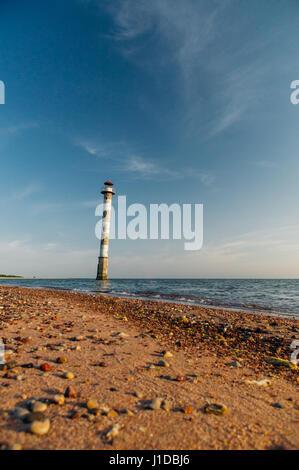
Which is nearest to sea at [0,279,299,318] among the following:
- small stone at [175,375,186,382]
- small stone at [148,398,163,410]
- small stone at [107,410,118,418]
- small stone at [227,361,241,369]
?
small stone at [227,361,241,369]

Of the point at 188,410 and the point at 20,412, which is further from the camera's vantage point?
the point at 188,410

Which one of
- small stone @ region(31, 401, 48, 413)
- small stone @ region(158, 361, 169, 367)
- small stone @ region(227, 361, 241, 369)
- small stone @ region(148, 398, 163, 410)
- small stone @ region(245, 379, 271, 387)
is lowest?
small stone @ region(227, 361, 241, 369)

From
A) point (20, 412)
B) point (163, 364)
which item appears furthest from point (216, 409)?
point (20, 412)

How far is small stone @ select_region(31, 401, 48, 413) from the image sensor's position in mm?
2857

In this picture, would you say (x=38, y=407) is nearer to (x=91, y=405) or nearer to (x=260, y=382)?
(x=91, y=405)

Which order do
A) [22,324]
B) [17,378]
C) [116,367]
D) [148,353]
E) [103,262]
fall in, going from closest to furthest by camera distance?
[17,378] → [116,367] → [148,353] → [22,324] → [103,262]

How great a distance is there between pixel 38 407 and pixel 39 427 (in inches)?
18.6

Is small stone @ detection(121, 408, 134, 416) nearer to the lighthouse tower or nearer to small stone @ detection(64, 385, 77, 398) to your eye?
small stone @ detection(64, 385, 77, 398)

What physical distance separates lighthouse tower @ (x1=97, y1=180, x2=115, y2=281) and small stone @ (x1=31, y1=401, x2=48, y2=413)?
5270 centimetres

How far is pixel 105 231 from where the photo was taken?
55562 mm
